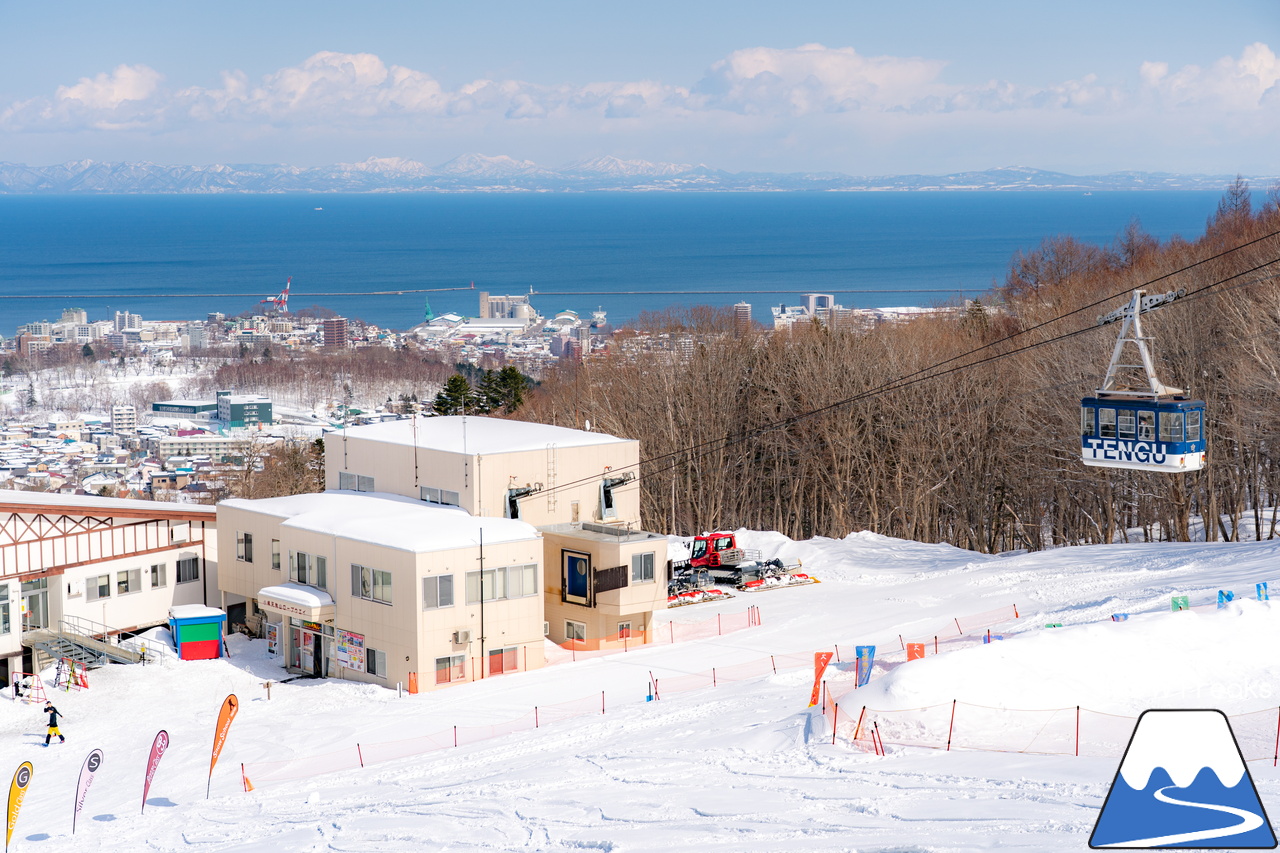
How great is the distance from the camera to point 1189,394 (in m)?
45.0

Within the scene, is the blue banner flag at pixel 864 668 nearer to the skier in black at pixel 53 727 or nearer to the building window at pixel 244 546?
the skier in black at pixel 53 727

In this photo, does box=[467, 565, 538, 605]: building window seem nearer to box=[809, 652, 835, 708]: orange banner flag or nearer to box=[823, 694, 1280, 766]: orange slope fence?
box=[809, 652, 835, 708]: orange banner flag

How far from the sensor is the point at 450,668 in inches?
1248

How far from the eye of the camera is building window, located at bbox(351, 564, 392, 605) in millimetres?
31828

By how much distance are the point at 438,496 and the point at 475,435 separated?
9.66 feet

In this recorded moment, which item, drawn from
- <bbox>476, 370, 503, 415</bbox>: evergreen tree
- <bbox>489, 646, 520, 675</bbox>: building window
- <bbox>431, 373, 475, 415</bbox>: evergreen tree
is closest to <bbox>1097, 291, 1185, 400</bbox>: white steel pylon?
<bbox>489, 646, 520, 675</bbox>: building window

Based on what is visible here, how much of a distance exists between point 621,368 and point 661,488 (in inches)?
269

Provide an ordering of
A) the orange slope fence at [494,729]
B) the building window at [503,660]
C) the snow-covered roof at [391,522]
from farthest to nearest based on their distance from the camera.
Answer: the building window at [503,660], the snow-covered roof at [391,522], the orange slope fence at [494,729]

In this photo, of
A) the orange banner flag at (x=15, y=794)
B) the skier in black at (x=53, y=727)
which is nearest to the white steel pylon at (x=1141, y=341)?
the orange banner flag at (x=15, y=794)

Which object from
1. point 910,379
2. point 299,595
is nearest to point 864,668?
point 299,595

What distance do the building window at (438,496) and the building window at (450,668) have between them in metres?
6.63

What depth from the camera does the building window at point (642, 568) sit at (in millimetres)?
34562

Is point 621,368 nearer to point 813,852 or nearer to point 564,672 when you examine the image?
point 564,672

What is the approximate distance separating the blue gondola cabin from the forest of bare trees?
1596cm
